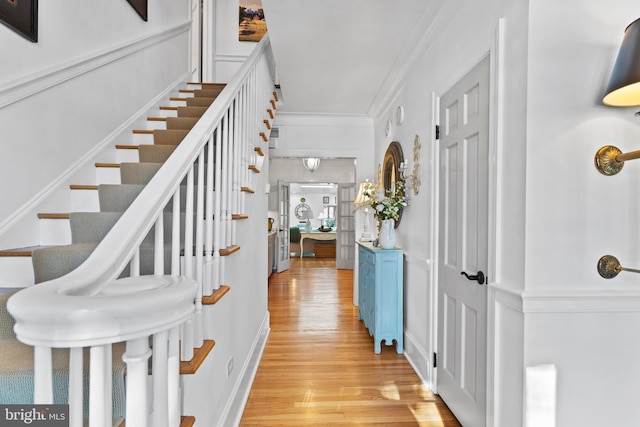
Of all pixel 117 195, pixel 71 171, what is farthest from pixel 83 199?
pixel 117 195

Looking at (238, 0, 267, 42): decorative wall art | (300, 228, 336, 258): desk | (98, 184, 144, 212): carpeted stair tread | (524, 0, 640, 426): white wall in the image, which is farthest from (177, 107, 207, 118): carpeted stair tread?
(300, 228, 336, 258): desk

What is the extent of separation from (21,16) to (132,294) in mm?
2101

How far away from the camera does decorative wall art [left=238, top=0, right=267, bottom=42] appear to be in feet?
17.3

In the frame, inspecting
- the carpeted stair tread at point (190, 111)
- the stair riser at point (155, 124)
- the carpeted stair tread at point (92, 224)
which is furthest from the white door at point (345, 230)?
the carpeted stair tread at point (92, 224)

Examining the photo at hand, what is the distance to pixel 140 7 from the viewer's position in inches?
122

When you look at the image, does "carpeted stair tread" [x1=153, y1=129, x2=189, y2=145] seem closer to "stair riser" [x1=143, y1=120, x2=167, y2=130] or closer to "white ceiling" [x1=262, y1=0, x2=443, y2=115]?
"stair riser" [x1=143, y1=120, x2=167, y2=130]

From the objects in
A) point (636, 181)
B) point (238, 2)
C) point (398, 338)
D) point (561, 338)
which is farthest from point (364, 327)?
point (238, 2)

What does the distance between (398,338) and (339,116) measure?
2986mm

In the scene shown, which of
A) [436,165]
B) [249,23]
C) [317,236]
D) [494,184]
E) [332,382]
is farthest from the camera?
[317,236]

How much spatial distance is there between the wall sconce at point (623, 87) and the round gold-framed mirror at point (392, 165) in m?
2.02

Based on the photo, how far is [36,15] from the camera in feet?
6.20

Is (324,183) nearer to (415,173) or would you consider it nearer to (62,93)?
(415,173)

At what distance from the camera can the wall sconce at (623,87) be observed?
117 cm

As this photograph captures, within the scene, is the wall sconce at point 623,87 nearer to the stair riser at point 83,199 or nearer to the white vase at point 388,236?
the white vase at point 388,236
